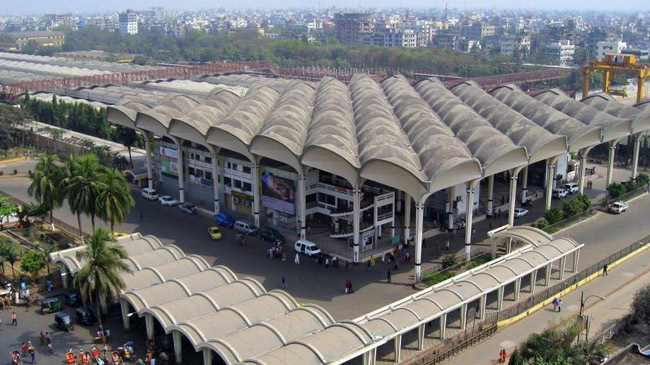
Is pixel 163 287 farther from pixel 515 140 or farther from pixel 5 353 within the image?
pixel 515 140

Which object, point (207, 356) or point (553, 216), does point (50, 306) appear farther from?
point (553, 216)

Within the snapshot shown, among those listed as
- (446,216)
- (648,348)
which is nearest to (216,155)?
(446,216)

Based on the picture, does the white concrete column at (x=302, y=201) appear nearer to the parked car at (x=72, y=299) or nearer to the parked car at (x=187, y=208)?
the parked car at (x=187, y=208)

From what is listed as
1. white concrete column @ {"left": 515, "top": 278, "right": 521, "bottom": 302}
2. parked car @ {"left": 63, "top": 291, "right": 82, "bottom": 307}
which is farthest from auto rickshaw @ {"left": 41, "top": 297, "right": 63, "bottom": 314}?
white concrete column @ {"left": 515, "top": 278, "right": 521, "bottom": 302}

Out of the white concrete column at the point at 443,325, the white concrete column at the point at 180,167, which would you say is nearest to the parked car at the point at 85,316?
the white concrete column at the point at 443,325

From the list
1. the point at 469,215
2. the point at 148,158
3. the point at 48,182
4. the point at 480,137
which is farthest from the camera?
the point at 148,158

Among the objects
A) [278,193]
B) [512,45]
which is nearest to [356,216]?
[278,193]

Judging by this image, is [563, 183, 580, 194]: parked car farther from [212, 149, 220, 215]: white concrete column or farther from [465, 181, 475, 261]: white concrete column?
[212, 149, 220, 215]: white concrete column
